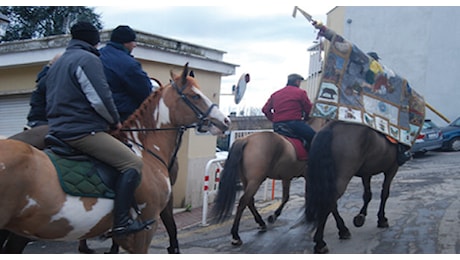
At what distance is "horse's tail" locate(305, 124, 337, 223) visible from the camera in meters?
6.02

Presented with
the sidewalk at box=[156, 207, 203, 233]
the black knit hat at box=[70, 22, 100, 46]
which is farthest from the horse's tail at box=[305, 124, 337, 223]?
the black knit hat at box=[70, 22, 100, 46]

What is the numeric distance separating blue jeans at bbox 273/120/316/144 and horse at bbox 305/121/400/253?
3.33ft

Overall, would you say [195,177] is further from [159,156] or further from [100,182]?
[100,182]

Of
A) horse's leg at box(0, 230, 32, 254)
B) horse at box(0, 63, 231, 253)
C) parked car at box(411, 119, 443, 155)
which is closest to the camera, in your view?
horse at box(0, 63, 231, 253)

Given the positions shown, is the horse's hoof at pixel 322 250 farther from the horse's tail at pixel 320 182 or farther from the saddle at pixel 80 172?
the saddle at pixel 80 172

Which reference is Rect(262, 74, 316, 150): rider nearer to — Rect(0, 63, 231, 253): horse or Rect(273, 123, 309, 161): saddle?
Rect(273, 123, 309, 161): saddle

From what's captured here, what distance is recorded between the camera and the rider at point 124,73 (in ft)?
15.3

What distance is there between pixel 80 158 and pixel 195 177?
5788 millimetres

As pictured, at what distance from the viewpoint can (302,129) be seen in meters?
7.43

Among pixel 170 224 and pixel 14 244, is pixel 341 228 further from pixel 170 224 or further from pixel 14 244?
pixel 14 244

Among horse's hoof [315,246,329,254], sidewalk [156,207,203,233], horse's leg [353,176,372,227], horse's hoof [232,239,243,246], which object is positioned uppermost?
horse's leg [353,176,372,227]

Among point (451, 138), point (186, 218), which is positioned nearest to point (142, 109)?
point (186, 218)

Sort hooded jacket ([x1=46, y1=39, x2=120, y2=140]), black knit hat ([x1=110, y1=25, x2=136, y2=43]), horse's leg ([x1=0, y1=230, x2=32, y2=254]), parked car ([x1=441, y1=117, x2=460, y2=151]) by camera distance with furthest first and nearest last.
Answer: parked car ([x1=441, y1=117, x2=460, y2=151]) → black knit hat ([x1=110, y1=25, x2=136, y2=43]) → horse's leg ([x1=0, y1=230, x2=32, y2=254]) → hooded jacket ([x1=46, y1=39, x2=120, y2=140])

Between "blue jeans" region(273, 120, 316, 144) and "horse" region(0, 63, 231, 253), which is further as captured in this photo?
"blue jeans" region(273, 120, 316, 144)
